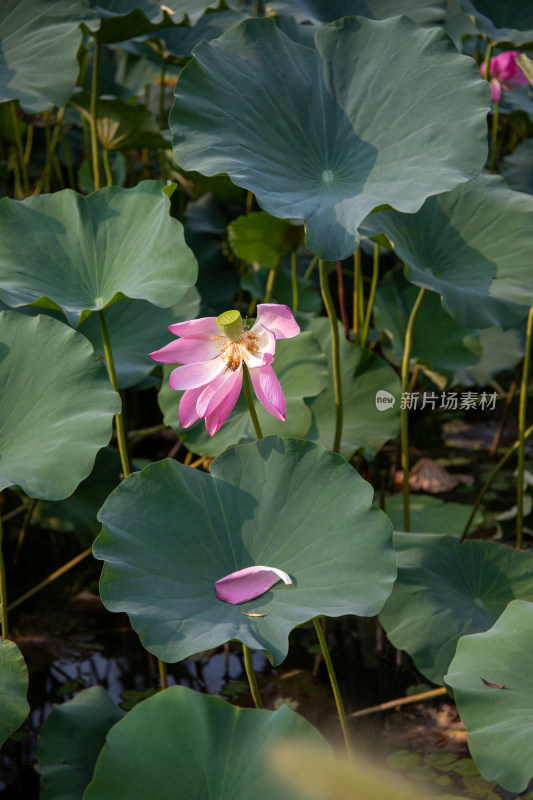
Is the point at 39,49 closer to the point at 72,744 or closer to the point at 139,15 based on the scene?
the point at 139,15

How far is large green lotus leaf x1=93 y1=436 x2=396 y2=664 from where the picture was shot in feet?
2.72

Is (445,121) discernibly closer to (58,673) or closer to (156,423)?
(58,673)

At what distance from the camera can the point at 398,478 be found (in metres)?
2.27

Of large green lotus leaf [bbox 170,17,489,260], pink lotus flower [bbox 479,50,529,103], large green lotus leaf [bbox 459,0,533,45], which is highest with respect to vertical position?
large green lotus leaf [bbox 459,0,533,45]

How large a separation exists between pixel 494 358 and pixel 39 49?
1.39 meters

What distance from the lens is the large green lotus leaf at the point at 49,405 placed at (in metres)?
0.96

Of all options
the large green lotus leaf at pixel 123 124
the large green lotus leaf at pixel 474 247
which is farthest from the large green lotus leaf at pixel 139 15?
the large green lotus leaf at pixel 474 247

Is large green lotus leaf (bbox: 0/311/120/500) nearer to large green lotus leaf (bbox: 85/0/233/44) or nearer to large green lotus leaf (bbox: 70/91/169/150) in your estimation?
large green lotus leaf (bbox: 85/0/233/44)

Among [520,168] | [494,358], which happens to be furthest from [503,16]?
[494,358]

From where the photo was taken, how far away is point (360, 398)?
1542 millimetres

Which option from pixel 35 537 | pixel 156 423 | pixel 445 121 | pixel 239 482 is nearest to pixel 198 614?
pixel 239 482

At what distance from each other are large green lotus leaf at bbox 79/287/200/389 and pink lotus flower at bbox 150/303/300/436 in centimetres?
47

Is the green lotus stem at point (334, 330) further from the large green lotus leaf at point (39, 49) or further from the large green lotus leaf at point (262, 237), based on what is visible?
the large green lotus leaf at point (39, 49)

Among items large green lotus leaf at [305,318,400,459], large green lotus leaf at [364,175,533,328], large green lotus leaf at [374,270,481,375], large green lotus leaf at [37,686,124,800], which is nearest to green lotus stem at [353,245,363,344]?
large green lotus leaf at [374,270,481,375]
